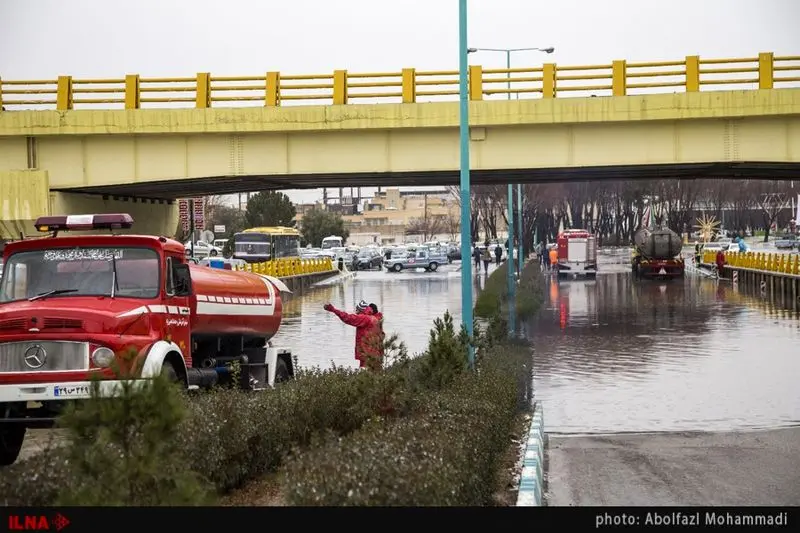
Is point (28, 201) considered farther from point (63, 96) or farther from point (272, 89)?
point (272, 89)

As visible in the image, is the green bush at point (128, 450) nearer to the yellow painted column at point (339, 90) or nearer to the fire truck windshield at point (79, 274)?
the fire truck windshield at point (79, 274)

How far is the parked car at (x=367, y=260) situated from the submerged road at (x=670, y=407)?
5484 centimetres

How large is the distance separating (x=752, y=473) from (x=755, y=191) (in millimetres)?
137191

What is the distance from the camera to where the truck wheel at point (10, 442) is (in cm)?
1256

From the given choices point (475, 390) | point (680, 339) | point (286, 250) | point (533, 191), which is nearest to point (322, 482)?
point (475, 390)

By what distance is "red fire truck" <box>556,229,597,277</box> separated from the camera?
67.8 metres

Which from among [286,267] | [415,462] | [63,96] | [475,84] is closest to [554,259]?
[286,267]

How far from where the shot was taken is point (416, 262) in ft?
280

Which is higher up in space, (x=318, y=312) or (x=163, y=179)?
(x=163, y=179)

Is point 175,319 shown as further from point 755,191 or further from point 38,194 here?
point 755,191

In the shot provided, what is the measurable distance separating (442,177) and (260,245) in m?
39.7

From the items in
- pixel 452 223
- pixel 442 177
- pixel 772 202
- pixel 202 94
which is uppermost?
pixel 202 94

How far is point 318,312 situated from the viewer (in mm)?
42188

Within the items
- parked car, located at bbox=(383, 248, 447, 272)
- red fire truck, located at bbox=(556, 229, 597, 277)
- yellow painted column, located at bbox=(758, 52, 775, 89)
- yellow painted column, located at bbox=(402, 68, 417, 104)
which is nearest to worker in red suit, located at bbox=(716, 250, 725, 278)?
red fire truck, located at bbox=(556, 229, 597, 277)
